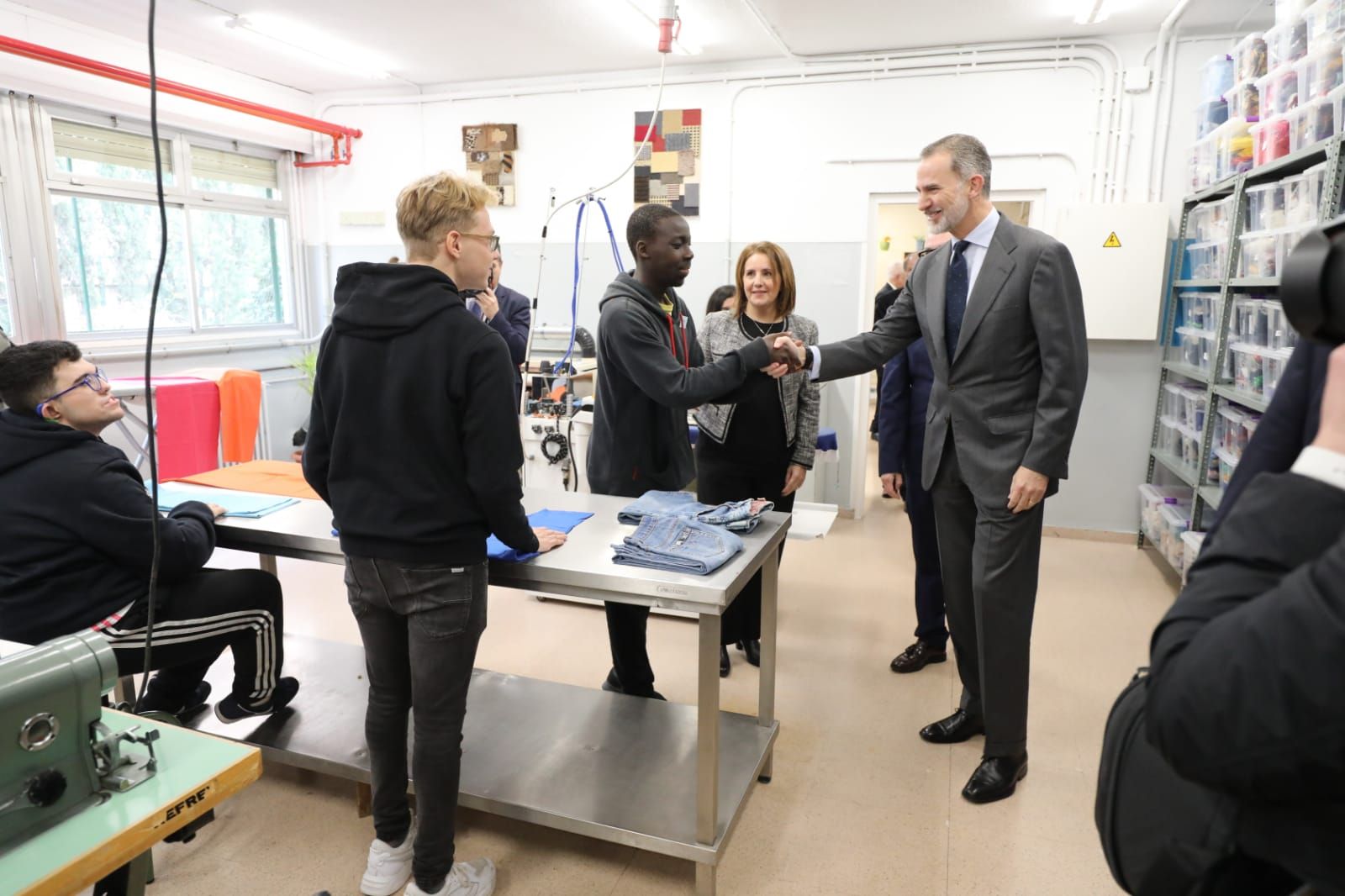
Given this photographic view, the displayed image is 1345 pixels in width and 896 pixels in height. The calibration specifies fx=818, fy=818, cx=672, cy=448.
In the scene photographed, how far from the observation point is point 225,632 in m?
2.15

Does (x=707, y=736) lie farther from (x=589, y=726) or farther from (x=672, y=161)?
(x=672, y=161)

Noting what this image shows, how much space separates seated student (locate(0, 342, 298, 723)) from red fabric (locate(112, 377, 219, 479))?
2893 millimetres

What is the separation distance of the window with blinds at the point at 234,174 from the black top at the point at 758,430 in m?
4.65

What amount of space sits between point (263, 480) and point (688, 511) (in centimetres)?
147

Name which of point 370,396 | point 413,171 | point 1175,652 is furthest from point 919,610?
point 413,171

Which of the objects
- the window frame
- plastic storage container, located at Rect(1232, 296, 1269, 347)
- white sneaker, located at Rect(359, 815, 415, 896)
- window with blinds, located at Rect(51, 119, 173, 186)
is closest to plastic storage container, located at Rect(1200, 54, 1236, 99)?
plastic storage container, located at Rect(1232, 296, 1269, 347)

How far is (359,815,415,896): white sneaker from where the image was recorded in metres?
1.87

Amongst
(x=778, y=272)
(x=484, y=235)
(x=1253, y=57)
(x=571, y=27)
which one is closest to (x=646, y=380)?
(x=484, y=235)

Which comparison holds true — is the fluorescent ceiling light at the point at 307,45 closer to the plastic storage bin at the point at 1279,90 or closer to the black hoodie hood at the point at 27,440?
the black hoodie hood at the point at 27,440

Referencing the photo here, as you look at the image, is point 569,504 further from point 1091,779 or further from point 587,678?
point 1091,779

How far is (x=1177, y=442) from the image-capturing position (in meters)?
4.43

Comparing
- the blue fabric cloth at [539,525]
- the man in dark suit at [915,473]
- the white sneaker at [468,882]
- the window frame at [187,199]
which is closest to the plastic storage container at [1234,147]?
the man in dark suit at [915,473]

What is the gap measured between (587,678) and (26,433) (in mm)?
1852

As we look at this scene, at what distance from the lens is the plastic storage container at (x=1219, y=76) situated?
12.6 feet
